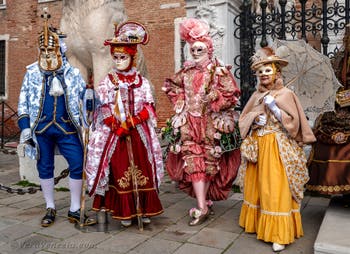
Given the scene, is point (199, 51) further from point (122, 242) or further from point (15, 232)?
point (15, 232)

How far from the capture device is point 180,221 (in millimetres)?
4047

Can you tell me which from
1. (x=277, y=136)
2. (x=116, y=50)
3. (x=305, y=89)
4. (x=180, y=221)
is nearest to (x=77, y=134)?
(x=116, y=50)

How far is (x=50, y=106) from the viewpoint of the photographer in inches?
149

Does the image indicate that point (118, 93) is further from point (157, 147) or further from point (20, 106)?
point (20, 106)

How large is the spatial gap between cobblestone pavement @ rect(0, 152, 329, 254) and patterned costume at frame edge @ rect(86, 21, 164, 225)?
0.23 metres

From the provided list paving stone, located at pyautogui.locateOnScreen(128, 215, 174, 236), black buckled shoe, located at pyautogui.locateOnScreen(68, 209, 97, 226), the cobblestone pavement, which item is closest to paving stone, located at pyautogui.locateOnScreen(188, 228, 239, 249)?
the cobblestone pavement

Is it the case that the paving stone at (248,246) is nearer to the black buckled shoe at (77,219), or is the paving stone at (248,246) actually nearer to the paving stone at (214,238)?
the paving stone at (214,238)

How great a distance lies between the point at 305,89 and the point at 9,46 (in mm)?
12856

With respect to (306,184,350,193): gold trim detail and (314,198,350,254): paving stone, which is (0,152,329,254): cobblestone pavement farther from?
(306,184,350,193): gold trim detail

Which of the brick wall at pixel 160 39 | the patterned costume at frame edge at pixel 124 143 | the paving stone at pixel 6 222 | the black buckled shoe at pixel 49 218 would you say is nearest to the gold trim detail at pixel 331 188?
the patterned costume at frame edge at pixel 124 143

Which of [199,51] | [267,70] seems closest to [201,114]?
[199,51]

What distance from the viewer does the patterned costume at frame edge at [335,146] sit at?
140 inches

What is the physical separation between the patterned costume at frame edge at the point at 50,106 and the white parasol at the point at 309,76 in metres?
1.99

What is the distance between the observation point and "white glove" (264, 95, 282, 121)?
3275 millimetres
